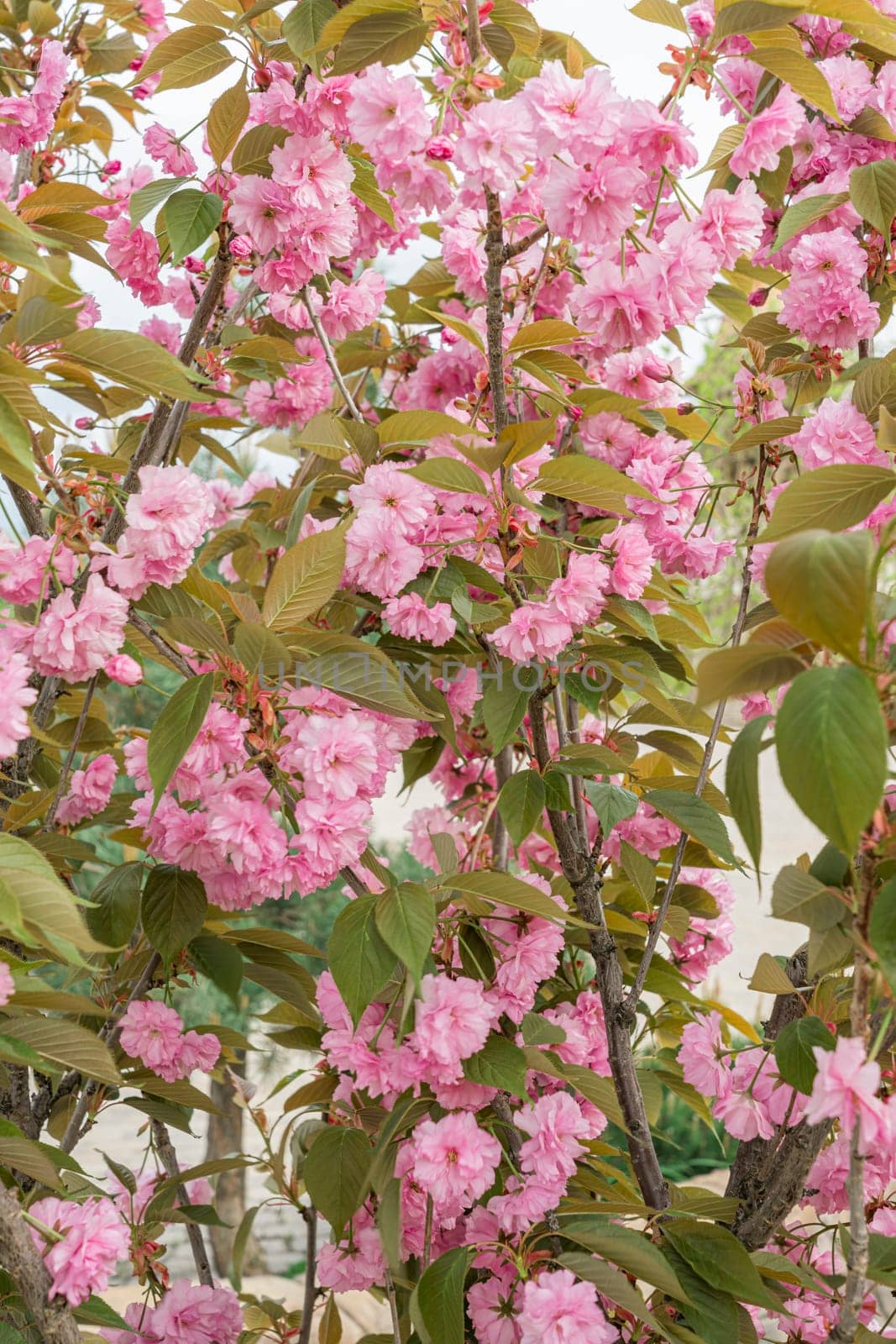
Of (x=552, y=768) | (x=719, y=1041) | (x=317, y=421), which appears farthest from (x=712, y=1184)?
(x=317, y=421)

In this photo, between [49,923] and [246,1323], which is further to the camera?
[246,1323]

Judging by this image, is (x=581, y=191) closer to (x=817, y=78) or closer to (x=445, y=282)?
(x=817, y=78)

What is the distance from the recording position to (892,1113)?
0.56 meters

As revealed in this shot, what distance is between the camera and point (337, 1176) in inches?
37.3

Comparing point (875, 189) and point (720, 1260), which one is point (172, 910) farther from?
point (875, 189)

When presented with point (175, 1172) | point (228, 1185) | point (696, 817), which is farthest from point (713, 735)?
point (228, 1185)

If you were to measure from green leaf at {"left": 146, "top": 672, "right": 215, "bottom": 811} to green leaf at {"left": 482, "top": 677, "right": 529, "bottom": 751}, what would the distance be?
0.80ft

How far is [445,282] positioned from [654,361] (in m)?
0.32

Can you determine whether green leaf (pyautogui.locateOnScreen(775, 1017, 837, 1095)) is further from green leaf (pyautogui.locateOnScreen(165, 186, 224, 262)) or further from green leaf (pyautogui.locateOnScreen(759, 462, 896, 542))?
green leaf (pyautogui.locateOnScreen(165, 186, 224, 262))

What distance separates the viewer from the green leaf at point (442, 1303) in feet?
2.75

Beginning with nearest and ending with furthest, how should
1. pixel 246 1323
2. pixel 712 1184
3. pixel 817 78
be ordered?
pixel 817 78, pixel 246 1323, pixel 712 1184

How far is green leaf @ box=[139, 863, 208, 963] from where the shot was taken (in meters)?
0.92

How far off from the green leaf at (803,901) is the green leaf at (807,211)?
55 centimetres

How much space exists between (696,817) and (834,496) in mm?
395
